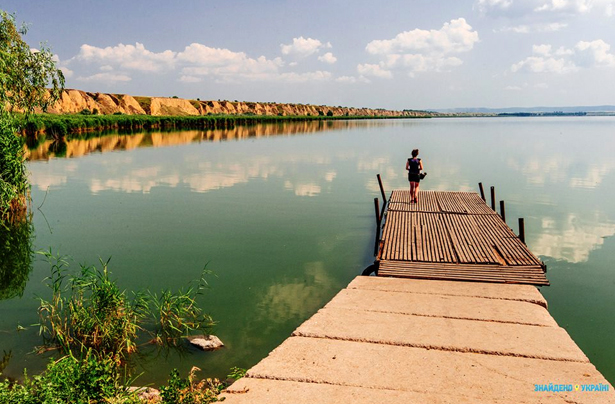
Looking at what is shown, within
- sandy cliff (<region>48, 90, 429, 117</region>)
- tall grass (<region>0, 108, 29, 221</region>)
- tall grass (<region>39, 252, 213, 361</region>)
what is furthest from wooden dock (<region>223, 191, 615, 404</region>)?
sandy cliff (<region>48, 90, 429, 117</region>)

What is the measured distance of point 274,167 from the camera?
3300cm

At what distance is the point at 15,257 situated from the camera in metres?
13.2

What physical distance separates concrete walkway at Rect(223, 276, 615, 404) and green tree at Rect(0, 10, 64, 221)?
420 inches

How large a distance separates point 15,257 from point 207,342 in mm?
8480

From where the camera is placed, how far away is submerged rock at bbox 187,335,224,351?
8164 mm

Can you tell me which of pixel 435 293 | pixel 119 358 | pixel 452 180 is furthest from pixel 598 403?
pixel 452 180

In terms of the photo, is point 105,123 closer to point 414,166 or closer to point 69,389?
point 414,166

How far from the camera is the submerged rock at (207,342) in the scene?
816cm

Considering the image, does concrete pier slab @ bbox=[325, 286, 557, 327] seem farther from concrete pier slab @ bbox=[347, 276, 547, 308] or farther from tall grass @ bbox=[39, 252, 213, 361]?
tall grass @ bbox=[39, 252, 213, 361]

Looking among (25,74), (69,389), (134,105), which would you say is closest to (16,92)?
(25,74)

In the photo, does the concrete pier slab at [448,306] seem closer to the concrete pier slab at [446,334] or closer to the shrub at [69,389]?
the concrete pier slab at [446,334]

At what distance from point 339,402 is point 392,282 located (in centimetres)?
483

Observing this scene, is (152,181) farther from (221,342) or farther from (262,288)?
(221,342)

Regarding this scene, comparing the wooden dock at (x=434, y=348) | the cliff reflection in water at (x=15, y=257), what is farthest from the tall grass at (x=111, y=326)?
the wooden dock at (x=434, y=348)
